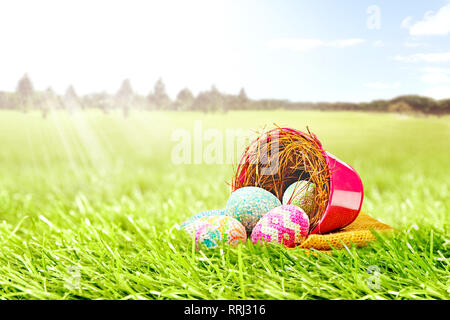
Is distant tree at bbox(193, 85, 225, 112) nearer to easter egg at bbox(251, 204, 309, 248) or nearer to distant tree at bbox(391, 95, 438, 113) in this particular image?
distant tree at bbox(391, 95, 438, 113)

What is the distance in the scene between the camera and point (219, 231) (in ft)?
5.05

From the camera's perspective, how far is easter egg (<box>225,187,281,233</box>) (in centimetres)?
162

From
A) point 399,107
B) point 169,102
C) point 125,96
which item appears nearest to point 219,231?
point 399,107

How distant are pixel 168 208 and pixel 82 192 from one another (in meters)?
1.08

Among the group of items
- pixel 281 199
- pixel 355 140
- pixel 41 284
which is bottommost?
pixel 41 284

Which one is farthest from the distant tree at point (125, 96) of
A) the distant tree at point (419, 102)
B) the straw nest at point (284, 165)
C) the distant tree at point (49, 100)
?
the distant tree at point (419, 102)

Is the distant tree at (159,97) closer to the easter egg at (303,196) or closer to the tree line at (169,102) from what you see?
the tree line at (169,102)

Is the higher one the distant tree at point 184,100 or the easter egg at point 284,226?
the distant tree at point 184,100

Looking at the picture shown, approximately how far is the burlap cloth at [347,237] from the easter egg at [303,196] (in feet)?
0.44

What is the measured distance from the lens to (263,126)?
1.71 m

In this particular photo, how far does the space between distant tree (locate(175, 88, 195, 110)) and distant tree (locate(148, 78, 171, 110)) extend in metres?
0.10

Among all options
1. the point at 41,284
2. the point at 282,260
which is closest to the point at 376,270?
the point at 282,260

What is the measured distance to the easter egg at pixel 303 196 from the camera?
1.63 m
